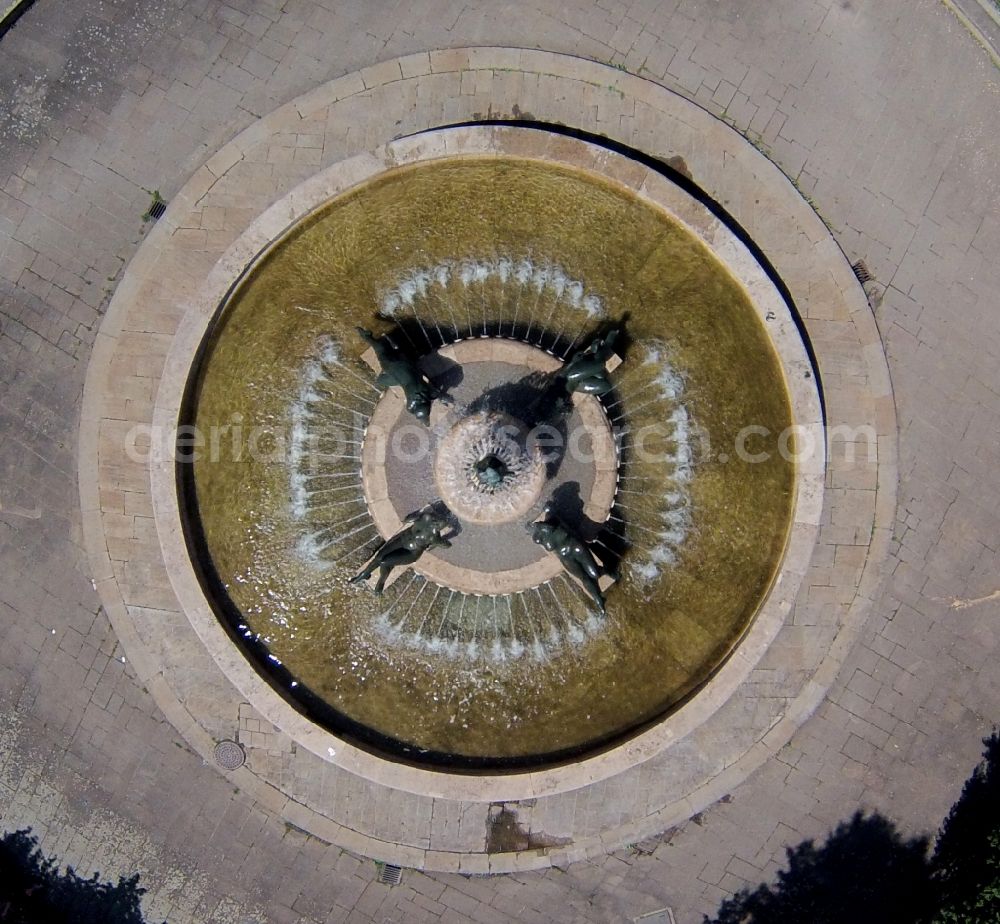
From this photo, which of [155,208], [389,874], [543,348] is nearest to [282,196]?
[155,208]

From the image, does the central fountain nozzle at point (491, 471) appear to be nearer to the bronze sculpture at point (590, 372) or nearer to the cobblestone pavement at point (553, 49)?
the bronze sculpture at point (590, 372)

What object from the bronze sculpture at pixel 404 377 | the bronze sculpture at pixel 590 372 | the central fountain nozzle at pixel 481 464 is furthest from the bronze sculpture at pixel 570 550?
the bronze sculpture at pixel 404 377

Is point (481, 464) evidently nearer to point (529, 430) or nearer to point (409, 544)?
point (529, 430)

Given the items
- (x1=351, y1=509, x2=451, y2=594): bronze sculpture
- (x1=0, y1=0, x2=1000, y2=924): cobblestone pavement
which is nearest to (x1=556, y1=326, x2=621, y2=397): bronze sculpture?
(x1=351, y1=509, x2=451, y2=594): bronze sculpture

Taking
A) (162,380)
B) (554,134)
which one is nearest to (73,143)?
(162,380)

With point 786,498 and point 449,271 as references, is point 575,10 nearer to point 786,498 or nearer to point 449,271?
point 449,271

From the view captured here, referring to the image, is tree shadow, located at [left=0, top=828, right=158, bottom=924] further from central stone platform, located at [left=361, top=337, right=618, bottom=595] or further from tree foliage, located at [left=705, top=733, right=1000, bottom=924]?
tree foliage, located at [left=705, top=733, right=1000, bottom=924]
